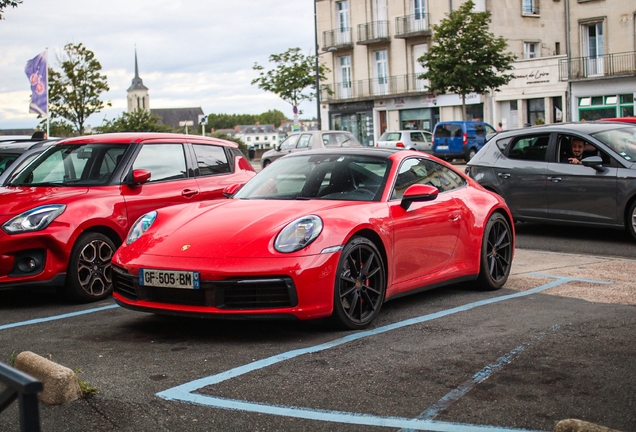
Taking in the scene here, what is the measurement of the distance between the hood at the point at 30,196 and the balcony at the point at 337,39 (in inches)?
2018

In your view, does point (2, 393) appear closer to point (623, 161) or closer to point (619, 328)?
point (619, 328)

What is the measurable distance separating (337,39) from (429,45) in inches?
299

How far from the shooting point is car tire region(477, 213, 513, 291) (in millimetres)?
7738

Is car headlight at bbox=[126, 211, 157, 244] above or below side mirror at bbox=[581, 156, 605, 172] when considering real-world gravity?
below

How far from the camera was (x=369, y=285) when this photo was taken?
6.23 meters

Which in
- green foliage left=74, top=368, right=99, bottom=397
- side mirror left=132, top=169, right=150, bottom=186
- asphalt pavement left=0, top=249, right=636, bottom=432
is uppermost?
side mirror left=132, top=169, right=150, bottom=186

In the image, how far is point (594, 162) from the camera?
10.9m

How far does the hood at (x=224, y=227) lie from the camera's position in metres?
5.81

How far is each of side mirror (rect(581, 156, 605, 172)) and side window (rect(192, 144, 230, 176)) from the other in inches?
179

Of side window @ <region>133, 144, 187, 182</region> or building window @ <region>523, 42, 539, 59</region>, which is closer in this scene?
side window @ <region>133, 144, 187, 182</region>

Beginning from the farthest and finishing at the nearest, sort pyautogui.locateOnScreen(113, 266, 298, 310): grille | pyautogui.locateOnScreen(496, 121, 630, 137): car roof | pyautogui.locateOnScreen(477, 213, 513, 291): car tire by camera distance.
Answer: pyautogui.locateOnScreen(496, 121, 630, 137): car roof → pyautogui.locateOnScreen(477, 213, 513, 291): car tire → pyautogui.locateOnScreen(113, 266, 298, 310): grille

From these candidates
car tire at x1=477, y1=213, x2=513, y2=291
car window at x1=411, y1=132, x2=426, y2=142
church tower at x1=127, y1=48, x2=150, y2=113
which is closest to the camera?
car tire at x1=477, y1=213, x2=513, y2=291

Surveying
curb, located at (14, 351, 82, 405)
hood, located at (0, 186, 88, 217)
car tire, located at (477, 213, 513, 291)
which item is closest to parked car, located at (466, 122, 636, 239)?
car tire, located at (477, 213, 513, 291)

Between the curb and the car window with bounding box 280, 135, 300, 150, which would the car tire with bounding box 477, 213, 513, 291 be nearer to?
the curb
